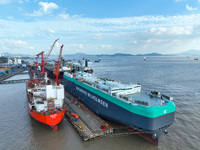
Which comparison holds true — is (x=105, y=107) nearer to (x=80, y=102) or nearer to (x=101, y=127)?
(x=101, y=127)

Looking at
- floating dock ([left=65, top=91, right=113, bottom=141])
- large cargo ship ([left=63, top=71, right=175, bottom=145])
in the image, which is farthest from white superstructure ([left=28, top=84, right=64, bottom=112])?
large cargo ship ([left=63, top=71, right=175, bottom=145])

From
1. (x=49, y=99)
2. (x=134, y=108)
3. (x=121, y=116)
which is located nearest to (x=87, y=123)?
(x=121, y=116)

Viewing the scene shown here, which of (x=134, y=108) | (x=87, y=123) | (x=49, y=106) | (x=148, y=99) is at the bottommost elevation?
(x=87, y=123)

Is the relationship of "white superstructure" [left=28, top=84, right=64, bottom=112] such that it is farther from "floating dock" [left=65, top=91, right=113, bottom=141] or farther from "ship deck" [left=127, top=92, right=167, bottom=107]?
"ship deck" [left=127, top=92, right=167, bottom=107]

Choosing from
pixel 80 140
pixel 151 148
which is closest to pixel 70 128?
pixel 80 140

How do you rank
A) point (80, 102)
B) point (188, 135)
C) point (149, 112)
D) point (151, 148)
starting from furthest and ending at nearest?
point (80, 102) < point (188, 135) < point (151, 148) < point (149, 112)

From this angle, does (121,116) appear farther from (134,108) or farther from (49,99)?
(49,99)

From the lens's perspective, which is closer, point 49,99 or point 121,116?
point 121,116
